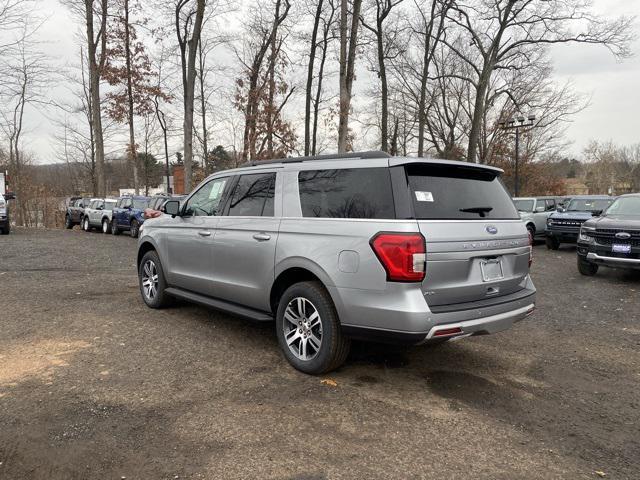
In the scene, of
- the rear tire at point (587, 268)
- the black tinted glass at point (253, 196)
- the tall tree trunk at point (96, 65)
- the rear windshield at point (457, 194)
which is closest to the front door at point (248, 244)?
the black tinted glass at point (253, 196)

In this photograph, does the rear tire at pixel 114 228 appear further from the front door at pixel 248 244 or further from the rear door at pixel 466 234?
the rear door at pixel 466 234

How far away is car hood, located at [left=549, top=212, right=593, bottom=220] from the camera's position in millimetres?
14466

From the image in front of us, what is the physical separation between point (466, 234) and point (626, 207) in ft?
26.5

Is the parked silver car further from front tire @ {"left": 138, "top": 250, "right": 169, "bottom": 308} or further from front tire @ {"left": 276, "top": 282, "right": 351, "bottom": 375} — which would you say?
front tire @ {"left": 276, "top": 282, "right": 351, "bottom": 375}

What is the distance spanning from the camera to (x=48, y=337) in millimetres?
5145

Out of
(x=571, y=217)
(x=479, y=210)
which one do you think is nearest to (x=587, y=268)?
(x=571, y=217)

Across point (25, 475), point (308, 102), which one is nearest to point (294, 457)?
point (25, 475)

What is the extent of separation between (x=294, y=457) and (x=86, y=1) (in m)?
27.2

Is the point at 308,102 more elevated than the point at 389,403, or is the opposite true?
the point at 308,102

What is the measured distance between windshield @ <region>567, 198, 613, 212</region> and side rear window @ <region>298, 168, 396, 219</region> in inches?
537

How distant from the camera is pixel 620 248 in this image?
28.9 ft

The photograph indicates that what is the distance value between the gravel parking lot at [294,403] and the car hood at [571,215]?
9.35 metres

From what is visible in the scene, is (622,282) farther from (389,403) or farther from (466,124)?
(466,124)

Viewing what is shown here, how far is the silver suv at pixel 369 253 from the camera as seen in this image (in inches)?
138
